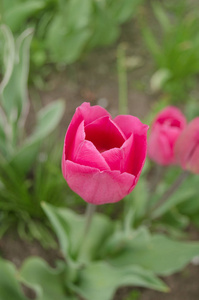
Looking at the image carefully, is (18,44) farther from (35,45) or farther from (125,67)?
(125,67)

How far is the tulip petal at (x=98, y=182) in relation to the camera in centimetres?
42

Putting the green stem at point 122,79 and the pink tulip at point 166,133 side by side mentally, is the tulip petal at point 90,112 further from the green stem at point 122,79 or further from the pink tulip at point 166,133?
the green stem at point 122,79

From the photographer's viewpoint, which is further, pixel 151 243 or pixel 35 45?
pixel 35 45

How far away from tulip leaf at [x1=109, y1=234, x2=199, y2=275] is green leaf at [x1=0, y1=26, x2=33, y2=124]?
0.42 m

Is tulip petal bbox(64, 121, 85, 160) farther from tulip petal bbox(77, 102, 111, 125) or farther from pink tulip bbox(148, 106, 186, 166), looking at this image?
pink tulip bbox(148, 106, 186, 166)

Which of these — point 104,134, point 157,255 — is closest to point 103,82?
point 157,255

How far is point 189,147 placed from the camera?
0.64m

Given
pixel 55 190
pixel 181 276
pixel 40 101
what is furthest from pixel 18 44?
pixel 181 276

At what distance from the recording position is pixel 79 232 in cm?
84

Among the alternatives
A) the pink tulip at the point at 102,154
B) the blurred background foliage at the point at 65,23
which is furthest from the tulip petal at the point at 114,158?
the blurred background foliage at the point at 65,23

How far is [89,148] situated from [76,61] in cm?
117

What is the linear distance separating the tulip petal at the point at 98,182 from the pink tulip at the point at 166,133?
25cm

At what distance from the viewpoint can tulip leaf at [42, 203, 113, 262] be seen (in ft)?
2.41

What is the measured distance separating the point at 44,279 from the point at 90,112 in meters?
0.55
